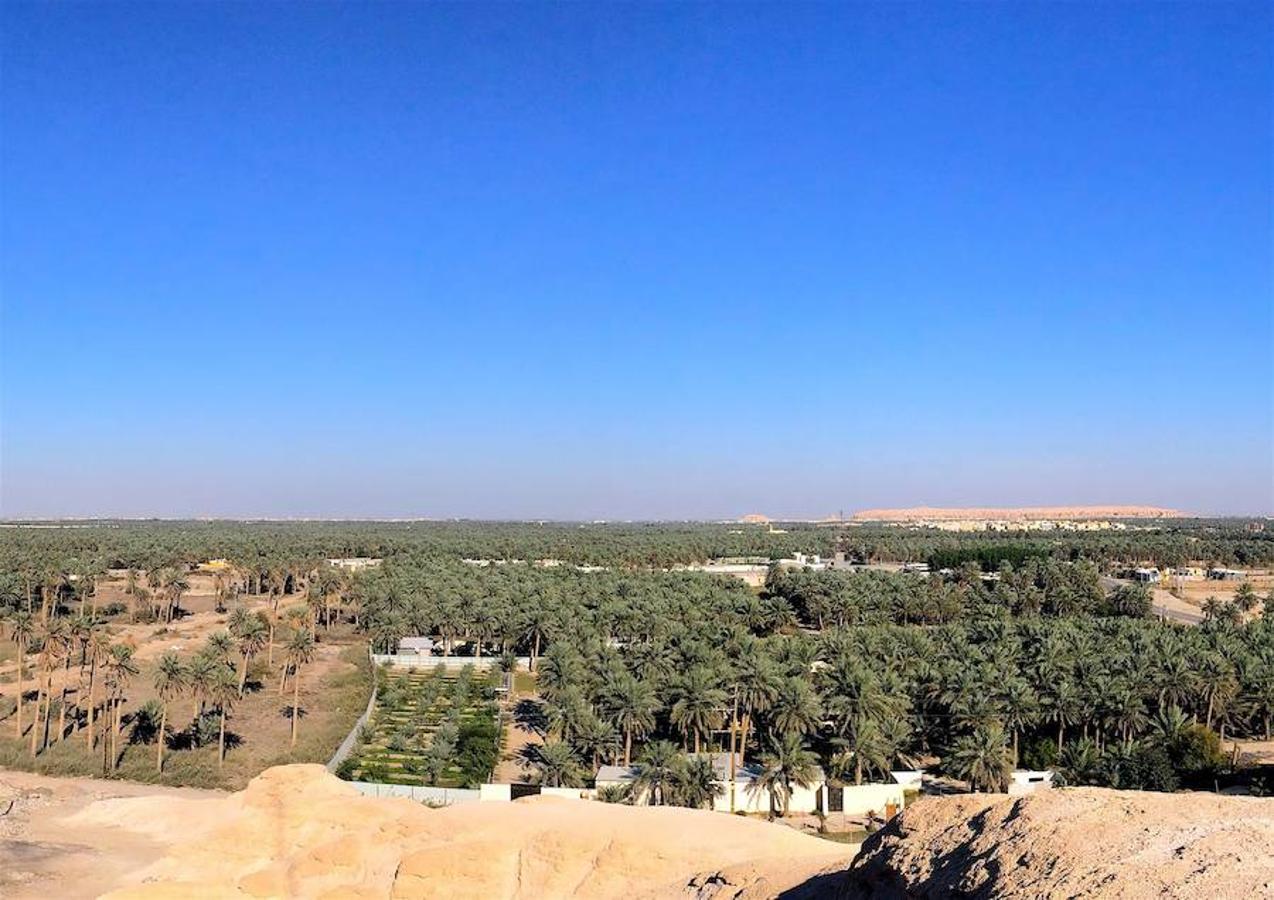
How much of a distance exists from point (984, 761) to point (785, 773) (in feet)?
26.3

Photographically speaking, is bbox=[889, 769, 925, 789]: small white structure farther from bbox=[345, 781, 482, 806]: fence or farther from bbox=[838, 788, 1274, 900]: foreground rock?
bbox=[838, 788, 1274, 900]: foreground rock

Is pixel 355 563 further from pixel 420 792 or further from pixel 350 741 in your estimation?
pixel 420 792

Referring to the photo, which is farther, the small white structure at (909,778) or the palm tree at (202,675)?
the palm tree at (202,675)

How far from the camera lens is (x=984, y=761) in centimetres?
3775

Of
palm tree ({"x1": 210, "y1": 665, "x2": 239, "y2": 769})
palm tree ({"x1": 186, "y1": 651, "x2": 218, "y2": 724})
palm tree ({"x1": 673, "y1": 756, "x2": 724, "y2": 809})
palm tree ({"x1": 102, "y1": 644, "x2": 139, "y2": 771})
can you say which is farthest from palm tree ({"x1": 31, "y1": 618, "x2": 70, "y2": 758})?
palm tree ({"x1": 673, "y1": 756, "x2": 724, "y2": 809})

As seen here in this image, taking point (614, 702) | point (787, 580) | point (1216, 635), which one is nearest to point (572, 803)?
point (614, 702)

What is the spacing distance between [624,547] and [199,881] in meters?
127

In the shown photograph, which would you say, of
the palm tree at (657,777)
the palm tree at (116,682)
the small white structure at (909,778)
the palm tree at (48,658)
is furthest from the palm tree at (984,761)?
the palm tree at (48,658)

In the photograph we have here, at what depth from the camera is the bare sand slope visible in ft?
67.3

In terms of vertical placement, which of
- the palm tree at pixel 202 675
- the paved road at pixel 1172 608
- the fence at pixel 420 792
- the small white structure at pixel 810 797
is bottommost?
the small white structure at pixel 810 797

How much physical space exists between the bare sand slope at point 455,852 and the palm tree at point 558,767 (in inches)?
487

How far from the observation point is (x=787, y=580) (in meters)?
99.4

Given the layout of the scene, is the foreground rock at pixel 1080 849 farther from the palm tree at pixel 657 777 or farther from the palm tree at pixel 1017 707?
the palm tree at pixel 1017 707

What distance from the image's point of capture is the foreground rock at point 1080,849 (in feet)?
32.6
